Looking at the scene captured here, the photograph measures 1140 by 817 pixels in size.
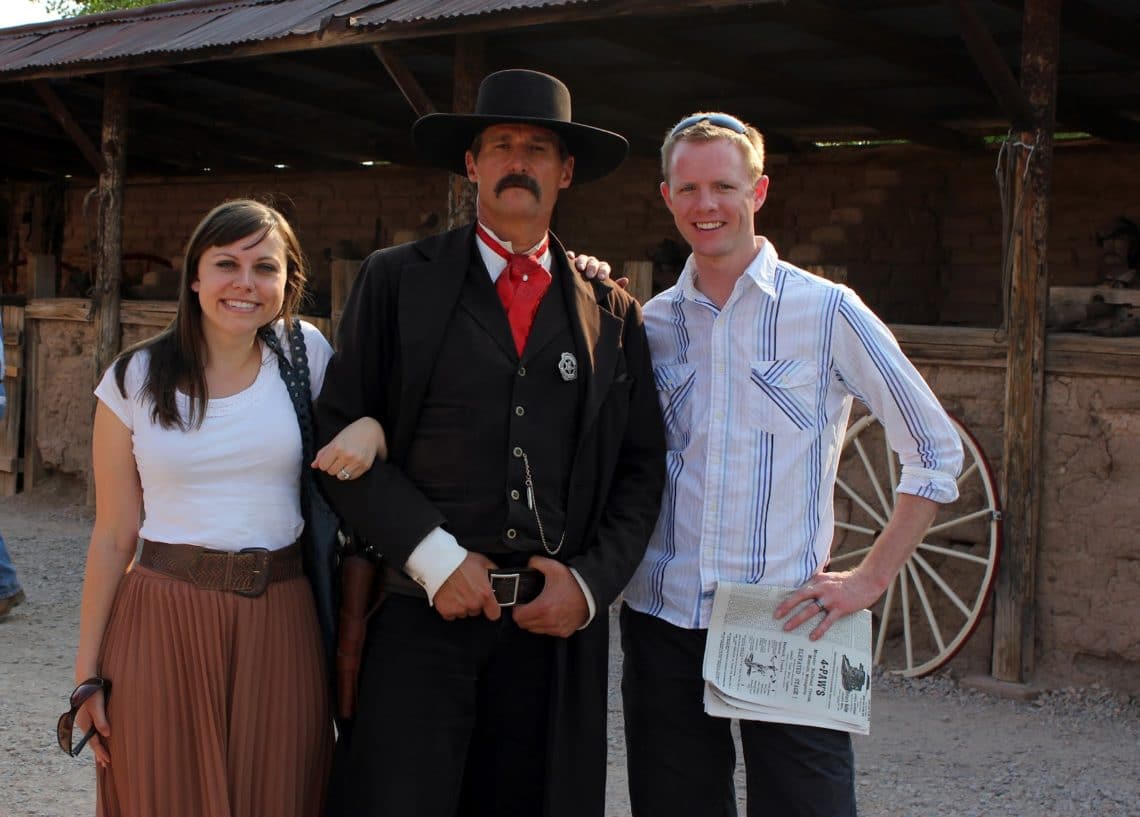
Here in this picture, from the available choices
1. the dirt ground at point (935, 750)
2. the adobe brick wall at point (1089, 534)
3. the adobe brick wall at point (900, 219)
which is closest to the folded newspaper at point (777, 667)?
the dirt ground at point (935, 750)

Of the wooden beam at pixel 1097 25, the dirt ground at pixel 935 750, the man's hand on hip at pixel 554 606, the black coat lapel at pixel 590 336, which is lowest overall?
the dirt ground at pixel 935 750

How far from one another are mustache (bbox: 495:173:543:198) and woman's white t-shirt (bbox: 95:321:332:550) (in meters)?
0.61

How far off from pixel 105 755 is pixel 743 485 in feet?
4.40

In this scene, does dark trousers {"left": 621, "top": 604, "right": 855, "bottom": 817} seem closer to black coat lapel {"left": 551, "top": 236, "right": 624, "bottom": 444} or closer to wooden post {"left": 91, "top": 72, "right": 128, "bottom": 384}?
black coat lapel {"left": 551, "top": 236, "right": 624, "bottom": 444}

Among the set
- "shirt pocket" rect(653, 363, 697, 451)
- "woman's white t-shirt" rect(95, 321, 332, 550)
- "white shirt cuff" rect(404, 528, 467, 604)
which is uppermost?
"shirt pocket" rect(653, 363, 697, 451)

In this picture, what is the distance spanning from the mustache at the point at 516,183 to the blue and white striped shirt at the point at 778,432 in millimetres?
448

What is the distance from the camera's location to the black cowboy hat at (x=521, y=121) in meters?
2.51

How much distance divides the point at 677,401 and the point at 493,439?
398 mm

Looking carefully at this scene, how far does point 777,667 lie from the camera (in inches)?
94.7

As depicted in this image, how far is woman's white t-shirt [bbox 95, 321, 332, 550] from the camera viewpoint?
8.15 feet

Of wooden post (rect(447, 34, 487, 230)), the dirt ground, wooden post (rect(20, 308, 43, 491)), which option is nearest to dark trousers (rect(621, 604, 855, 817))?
the dirt ground

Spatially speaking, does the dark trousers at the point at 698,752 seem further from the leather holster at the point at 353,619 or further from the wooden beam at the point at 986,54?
the wooden beam at the point at 986,54

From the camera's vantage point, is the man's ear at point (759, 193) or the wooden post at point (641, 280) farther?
the wooden post at point (641, 280)

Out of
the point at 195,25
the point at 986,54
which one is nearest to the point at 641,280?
the point at 986,54
